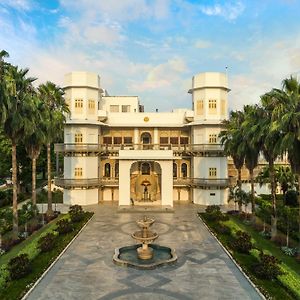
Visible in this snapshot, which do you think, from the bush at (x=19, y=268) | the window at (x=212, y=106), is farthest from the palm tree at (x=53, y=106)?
the window at (x=212, y=106)

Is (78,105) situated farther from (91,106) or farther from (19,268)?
(19,268)

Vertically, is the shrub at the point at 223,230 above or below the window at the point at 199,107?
below

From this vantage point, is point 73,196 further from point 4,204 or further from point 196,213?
point 196,213

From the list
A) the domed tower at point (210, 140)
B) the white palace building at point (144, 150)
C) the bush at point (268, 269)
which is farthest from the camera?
the domed tower at point (210, 140)

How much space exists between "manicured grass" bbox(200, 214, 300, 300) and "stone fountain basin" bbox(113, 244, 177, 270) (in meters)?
4.47

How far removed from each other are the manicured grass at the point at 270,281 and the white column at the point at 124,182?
1620 cm

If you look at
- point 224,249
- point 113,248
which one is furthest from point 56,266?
point 224,249

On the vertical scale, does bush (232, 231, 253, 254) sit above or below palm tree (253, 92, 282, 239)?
below

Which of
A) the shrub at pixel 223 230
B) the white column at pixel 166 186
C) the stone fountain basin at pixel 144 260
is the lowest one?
the stone fountain basin at pixel 144 260

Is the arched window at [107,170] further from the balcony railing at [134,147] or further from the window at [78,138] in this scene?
the window at [78,138]

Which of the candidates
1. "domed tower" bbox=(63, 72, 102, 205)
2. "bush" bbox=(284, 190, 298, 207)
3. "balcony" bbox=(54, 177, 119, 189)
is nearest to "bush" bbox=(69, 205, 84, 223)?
"balcony" bbox=(54, 177, 119, 189)

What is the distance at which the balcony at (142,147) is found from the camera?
47.8 m

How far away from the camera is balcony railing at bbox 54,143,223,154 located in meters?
47.8

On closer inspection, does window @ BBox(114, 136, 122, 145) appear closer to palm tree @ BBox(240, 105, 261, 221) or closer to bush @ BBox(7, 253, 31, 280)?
palm tree @ BBox(240, 105, 261, 221)
